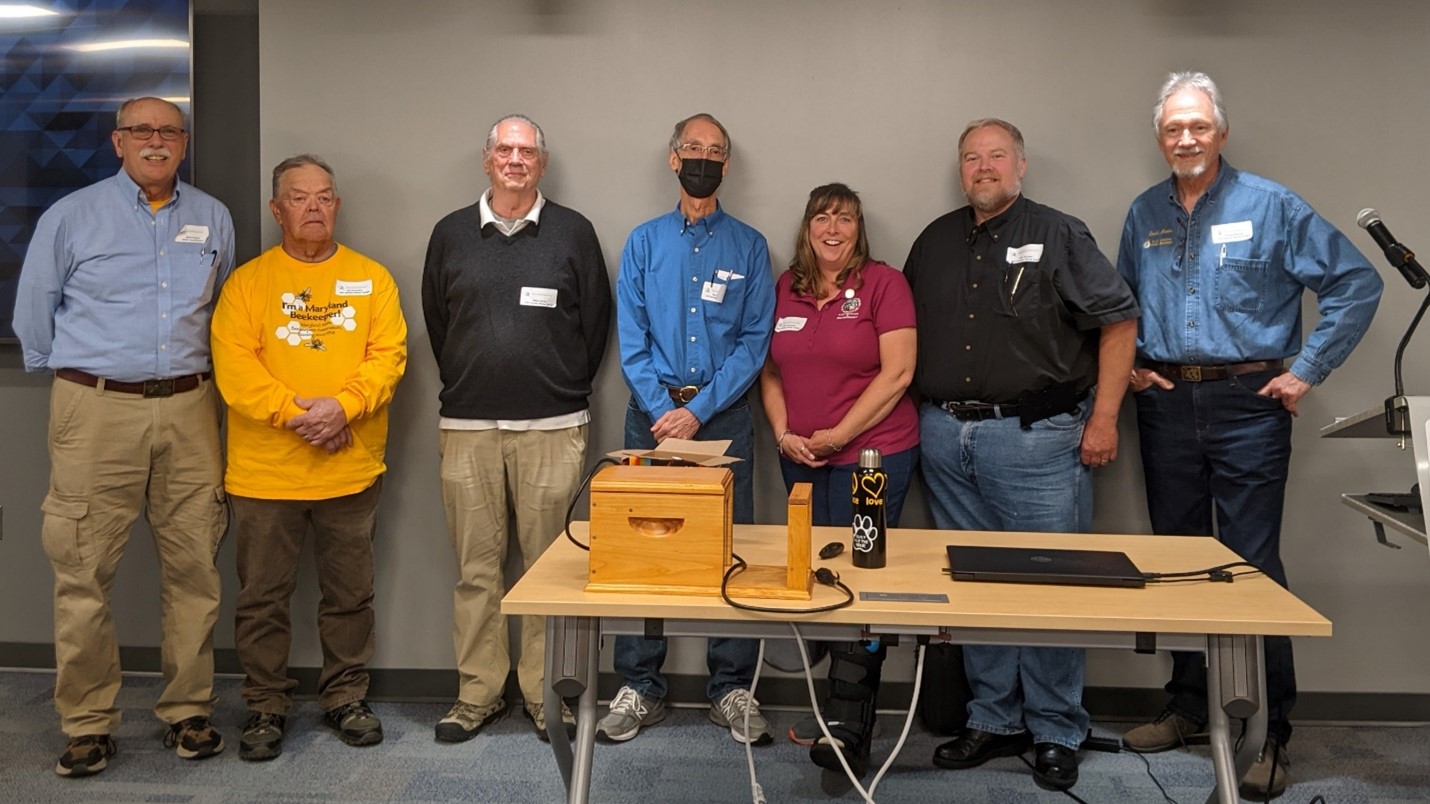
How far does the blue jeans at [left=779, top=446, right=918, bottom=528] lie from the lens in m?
3.32

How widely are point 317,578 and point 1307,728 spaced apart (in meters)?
3.36

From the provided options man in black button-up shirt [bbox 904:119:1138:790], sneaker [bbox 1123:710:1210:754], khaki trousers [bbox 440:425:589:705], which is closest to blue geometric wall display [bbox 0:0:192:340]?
khaki trousers [bbox 440:425:589:705]

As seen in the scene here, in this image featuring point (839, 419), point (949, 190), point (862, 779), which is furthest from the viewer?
point (949, 190)

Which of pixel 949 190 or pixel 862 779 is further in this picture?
pixel 949 190

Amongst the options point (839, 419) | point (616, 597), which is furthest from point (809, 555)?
point (839, 419)

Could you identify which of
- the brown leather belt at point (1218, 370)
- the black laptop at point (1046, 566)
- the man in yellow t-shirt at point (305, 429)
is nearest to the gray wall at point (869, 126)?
the man in yellow t-shirt at point (305, 429)

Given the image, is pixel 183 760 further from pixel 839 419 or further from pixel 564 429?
pixel 839 419

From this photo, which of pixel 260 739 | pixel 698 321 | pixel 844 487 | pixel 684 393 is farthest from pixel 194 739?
pixel 844 487

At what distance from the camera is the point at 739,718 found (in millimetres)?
3414

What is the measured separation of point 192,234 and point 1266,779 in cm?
352

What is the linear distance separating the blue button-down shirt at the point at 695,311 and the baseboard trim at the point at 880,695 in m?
1.01

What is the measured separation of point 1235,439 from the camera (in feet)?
10.4

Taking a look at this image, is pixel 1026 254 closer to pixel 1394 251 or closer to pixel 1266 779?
pixel 1394 251

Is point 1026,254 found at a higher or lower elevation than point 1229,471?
higher
